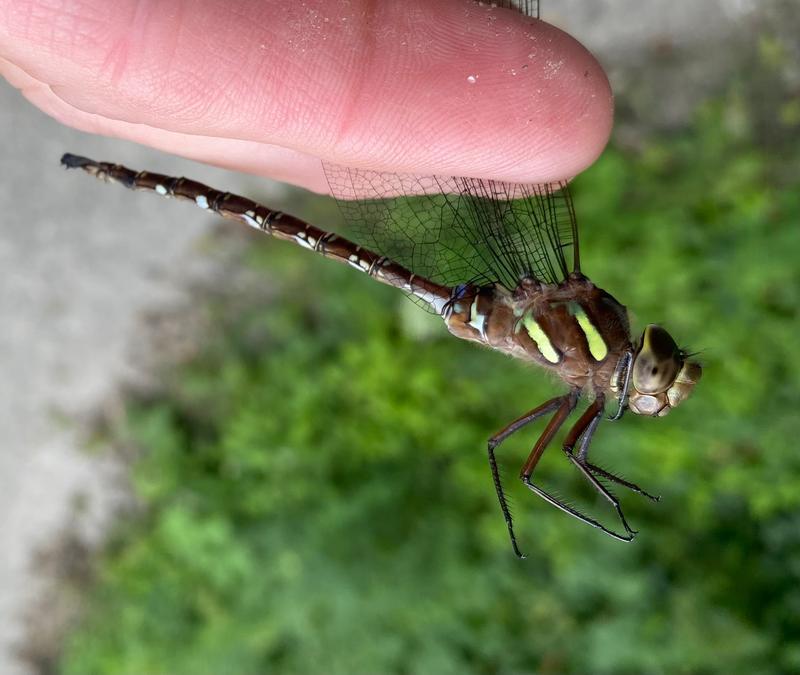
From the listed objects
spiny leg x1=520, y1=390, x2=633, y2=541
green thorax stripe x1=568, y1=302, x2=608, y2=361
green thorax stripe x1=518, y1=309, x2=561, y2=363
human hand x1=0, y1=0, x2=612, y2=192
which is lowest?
spiny leg x1=520, y1=390, x2=633, y2=541

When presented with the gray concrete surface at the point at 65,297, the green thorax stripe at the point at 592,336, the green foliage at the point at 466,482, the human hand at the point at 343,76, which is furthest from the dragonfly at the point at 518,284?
the gray concrete surface at the point at 65,297

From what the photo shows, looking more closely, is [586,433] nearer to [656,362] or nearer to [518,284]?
[656,362]

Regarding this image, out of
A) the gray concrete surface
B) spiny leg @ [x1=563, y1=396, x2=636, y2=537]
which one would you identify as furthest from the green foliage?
spiny leg @ [x1=563, y1=396, x2=636, y2=537]

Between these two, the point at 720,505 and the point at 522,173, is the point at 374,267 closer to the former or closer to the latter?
the point at 522,173

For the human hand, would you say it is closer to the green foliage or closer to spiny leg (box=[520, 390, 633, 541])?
spiny leg (box=[520, 390, 633, 541])

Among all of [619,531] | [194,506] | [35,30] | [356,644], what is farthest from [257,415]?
[35,30]

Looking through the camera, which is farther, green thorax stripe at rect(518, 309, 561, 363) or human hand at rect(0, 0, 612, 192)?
green thorax stripe at rect(518, 309, 561, 363)

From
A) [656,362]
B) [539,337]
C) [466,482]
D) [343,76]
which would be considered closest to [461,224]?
[539,337]
